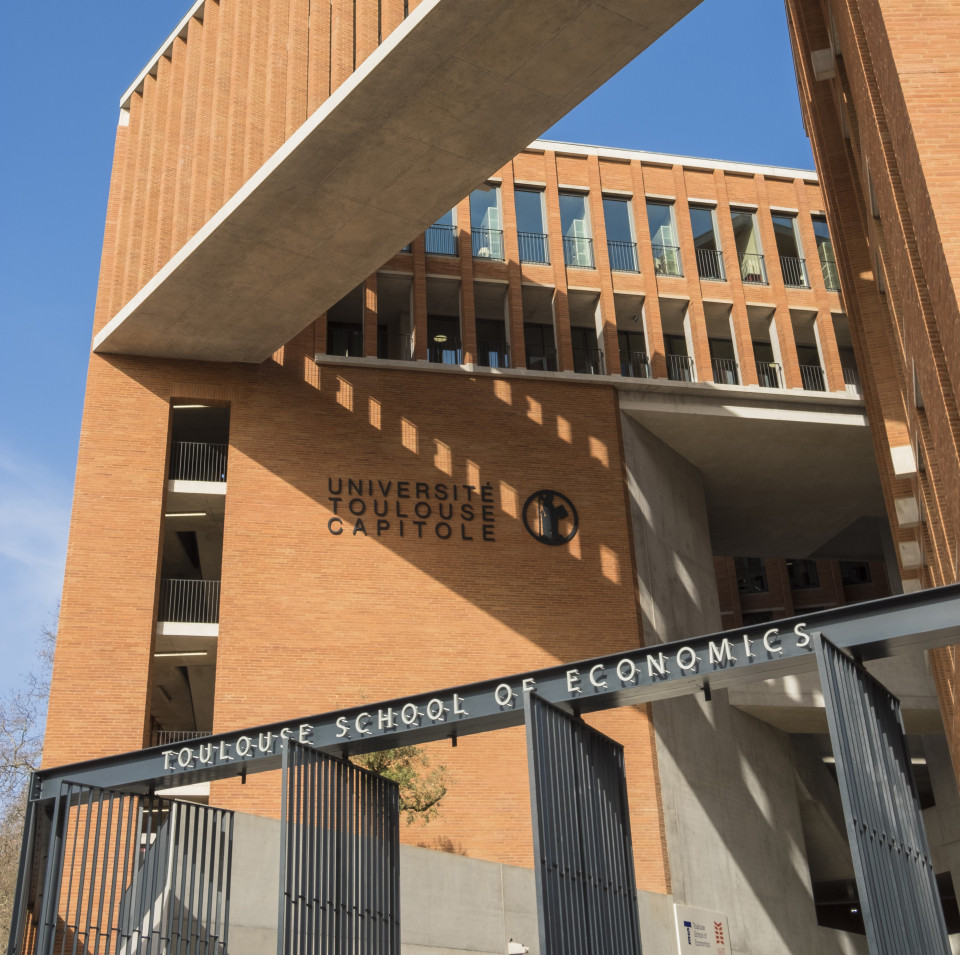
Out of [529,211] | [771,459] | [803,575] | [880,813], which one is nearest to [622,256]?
[529,211]

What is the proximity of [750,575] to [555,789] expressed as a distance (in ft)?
124

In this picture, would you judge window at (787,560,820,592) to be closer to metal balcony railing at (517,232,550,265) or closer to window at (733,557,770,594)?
window at (733,557,770,594)

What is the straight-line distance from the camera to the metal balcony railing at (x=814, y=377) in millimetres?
29250

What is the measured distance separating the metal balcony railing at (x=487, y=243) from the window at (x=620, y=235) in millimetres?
2860

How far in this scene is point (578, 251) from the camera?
2881cm

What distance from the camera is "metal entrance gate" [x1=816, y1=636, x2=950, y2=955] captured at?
8.09 m

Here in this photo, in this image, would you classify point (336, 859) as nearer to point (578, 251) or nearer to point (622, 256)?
point (578, 251)

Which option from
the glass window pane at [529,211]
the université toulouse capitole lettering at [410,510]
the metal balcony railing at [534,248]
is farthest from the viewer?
the glass window pane at [529,211]

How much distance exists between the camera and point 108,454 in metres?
23.7

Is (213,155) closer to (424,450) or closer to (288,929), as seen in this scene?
(424,450)

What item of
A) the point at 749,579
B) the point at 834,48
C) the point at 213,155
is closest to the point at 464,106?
the point at 213,155

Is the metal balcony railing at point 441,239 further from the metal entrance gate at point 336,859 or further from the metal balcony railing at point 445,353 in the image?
the metal entrance gate at point 336,859

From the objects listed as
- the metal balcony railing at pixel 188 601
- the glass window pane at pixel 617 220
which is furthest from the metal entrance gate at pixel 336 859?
the glass window pane at pixel 617 220

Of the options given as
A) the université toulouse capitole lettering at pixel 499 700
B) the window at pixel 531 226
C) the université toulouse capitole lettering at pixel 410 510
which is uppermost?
the window at pixel 531 226
